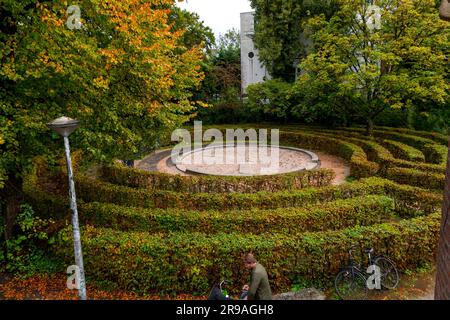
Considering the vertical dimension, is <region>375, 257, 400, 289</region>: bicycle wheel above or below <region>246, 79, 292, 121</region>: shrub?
below

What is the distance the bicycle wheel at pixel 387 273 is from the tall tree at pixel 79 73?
7.21 m

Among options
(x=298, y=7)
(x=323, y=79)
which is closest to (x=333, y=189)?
(x=323, y=79)

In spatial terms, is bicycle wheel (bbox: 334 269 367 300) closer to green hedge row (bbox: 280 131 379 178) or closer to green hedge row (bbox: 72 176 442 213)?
green hedge row (bbox: 72 176 442 213)

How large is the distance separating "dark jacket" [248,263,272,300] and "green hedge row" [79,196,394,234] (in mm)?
4037

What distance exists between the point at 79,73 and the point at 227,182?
7698mm

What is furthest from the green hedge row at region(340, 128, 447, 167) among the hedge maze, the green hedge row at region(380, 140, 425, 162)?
the hedge maze

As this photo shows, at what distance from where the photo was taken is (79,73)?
8422mm

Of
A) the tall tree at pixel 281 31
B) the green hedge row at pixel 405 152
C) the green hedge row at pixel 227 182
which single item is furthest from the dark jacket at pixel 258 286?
the tall tree at pixel 281 31

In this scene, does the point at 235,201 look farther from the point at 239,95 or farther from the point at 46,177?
the point at 239,95

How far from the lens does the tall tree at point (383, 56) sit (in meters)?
19.5

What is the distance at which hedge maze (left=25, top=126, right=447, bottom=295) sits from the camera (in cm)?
854

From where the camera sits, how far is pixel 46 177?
53.9 feet

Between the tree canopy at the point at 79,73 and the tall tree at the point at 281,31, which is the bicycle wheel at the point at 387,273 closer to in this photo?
the tree canopy at the point at 79,73

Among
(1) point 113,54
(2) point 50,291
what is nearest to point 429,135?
(1) point 113,54
